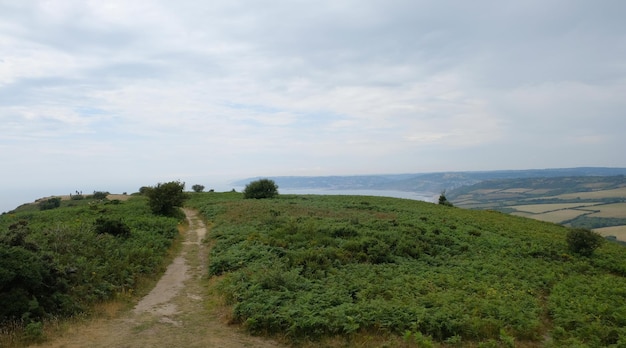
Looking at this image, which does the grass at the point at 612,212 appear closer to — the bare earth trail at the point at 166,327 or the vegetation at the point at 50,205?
the bare earth trail at the point at 166,327

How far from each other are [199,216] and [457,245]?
25563mm

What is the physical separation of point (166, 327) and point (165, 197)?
77.9 ft

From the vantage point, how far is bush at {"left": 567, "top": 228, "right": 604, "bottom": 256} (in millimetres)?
23391

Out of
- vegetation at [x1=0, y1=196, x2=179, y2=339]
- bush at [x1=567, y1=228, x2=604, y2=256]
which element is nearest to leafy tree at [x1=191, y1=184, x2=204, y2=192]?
vegetation at [x1=0, y1=196, x2=179, y2=339]

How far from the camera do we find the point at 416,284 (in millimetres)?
14461

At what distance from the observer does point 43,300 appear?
11.4 m

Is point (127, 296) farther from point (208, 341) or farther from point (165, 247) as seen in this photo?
point (165, 247)

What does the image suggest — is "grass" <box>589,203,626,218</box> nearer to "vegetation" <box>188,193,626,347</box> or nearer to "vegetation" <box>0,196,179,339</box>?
"vegetation" <box>188,193,626,347</box>

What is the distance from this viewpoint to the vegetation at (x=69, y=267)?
1069 cm

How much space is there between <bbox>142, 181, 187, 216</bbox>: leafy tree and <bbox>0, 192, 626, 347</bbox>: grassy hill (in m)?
6.67

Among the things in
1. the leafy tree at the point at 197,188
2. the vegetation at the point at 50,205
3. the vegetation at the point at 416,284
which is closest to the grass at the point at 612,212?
the vegetation at the point at 416,284

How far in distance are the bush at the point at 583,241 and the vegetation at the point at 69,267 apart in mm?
25782

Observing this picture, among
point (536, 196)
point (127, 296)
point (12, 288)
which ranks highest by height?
point (12, 288)

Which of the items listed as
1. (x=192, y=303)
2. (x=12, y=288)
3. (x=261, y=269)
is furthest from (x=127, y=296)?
(x=261, y=269)
